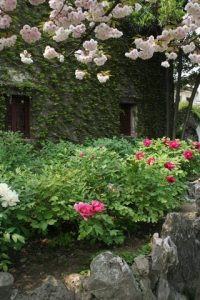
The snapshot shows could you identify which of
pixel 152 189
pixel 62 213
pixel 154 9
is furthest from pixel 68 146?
pixel 154 9

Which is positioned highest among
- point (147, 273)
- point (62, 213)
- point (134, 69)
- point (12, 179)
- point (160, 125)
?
point (134, 69)

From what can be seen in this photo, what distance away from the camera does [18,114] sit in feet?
37.8

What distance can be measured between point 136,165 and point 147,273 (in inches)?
62.9

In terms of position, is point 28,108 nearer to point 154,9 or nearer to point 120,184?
point 154,9

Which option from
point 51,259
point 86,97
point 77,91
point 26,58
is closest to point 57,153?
point 26,58

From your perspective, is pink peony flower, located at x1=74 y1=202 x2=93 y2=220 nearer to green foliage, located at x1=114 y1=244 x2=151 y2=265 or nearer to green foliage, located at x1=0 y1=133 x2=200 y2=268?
green foliage, located at x1=0 y1=133 x2=200 y2=268

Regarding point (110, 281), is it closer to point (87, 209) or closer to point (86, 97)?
point (87, 209)

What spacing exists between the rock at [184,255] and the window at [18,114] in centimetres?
699

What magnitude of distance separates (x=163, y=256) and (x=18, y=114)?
302 inches

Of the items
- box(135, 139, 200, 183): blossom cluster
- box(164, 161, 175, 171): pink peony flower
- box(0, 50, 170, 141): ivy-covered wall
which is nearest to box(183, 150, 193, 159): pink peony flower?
box(135, 139, 200, 183): blossom cluster

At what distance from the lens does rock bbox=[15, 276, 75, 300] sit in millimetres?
3994

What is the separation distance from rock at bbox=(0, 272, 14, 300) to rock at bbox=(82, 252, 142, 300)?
27.1 inches

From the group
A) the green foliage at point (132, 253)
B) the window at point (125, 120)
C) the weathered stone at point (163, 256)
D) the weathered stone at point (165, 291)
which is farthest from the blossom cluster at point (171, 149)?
the window at point (125, 120)

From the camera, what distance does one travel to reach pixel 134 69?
14.2 m
